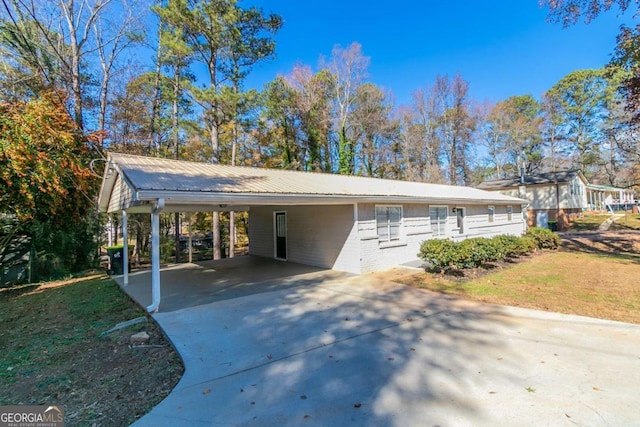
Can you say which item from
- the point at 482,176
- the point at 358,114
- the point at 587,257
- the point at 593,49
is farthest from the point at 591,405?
the point at 482,176

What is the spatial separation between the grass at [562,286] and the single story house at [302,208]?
2.11 meters

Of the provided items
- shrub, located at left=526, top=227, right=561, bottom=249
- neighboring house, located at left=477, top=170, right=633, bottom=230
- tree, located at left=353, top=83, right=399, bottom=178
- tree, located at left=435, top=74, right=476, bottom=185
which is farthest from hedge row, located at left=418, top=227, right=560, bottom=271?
tree, located at left=435, top=74, right=476, bottom=185

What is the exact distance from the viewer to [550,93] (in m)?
32.4

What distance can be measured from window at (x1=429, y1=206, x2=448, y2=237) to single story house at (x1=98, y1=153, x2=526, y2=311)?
1.6 inches

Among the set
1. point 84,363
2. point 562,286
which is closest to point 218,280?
point 84,363

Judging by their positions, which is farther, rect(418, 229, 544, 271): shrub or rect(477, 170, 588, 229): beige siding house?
rect(477, 170, 588, 229): beige siding house

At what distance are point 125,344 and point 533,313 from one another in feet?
21.2

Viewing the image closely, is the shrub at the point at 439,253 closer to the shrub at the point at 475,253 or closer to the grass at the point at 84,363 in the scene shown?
the shrub at the point at 475,253

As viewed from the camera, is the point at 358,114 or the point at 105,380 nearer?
the point at 105,380

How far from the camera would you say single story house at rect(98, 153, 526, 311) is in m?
5.95

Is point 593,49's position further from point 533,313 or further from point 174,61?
point 174,61

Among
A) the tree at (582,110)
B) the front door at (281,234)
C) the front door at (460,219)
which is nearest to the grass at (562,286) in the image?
the front door at (460,219)

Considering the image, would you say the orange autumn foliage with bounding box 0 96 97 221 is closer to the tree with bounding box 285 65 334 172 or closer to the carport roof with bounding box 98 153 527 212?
the carport roof with bounding box 98 153 527 212

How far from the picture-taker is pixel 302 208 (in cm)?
1070
